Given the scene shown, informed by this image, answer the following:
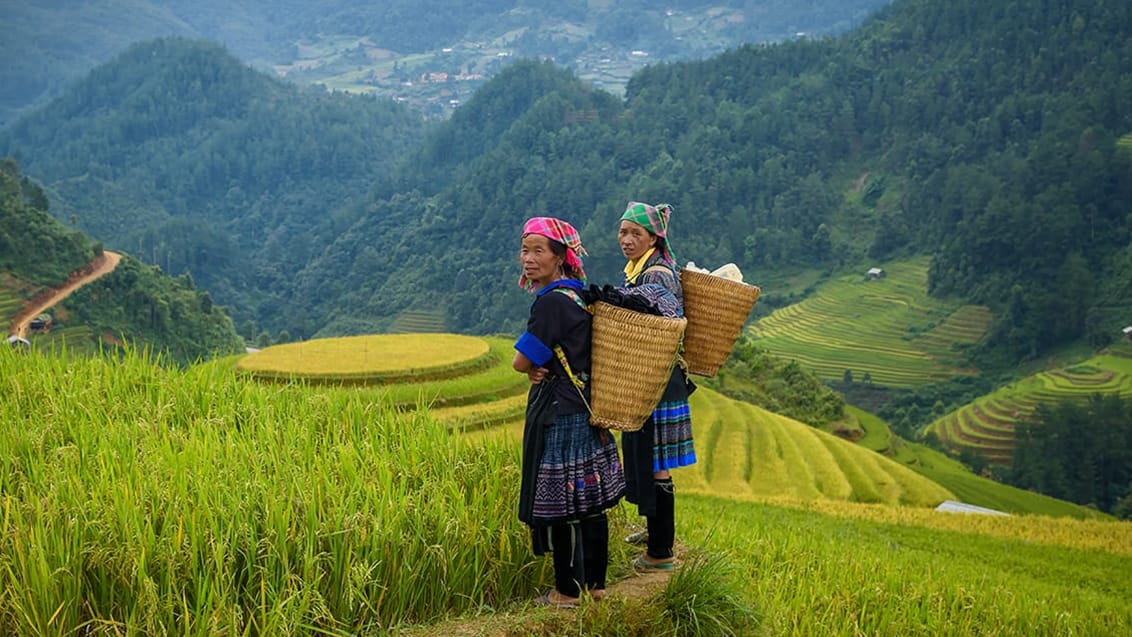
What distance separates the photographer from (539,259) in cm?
409

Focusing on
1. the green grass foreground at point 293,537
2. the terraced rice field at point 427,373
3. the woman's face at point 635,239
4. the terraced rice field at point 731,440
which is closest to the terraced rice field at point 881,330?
the terraced rice field at point 731,440

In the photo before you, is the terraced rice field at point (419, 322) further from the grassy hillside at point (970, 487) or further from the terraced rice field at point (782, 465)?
the terraced rice field at point (782, 465)

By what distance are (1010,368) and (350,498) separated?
208 ft

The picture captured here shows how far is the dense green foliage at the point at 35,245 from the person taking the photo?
1759 inches

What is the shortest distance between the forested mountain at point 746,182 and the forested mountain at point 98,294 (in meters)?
27.9

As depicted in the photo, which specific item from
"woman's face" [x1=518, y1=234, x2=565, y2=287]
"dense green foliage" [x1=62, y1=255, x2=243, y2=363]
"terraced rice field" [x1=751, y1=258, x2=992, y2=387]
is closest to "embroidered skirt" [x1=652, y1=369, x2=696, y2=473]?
"woman's face" [x1=518, y1=234, x2=565, y2=287]

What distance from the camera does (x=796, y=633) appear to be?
4617mm

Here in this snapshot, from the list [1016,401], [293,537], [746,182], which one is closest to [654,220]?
[293,537]

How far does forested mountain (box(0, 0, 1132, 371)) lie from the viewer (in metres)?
69.1

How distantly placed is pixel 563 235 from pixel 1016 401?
5475cm

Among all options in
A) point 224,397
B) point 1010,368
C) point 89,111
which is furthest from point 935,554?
point 89,111

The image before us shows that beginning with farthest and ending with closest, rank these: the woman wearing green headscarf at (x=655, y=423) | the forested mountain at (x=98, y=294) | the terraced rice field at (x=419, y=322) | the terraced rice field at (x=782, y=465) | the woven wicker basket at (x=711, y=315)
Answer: the terraced rice field at (x=419, y=322), the forested mountain at (x=98, y=294), the terraced rice field at (x=782, y=465), the woven wicker basket at (x=711, y=315), the woman wearing green headscarf at (x=655, y=423)

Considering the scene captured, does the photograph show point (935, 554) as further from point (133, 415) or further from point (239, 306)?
point (239, 306)

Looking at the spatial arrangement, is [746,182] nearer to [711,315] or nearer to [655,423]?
[711,315]
